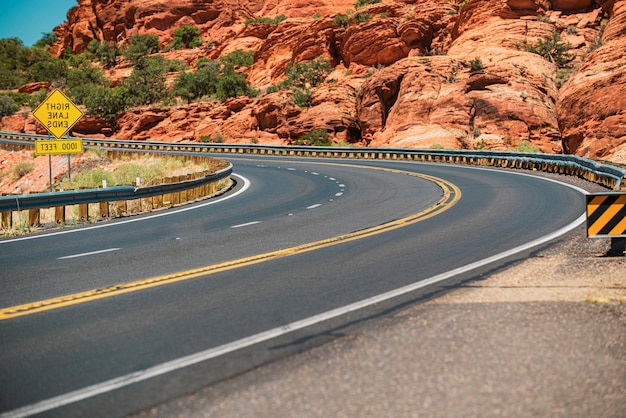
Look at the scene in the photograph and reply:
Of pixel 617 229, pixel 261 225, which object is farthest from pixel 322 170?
pixel 617 229

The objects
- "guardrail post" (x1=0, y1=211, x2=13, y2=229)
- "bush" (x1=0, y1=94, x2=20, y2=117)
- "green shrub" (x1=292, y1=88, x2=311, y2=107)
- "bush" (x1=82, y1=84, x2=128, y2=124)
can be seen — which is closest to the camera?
"guardrail post" (x1=0, y1=211, x2=13, y2=229)

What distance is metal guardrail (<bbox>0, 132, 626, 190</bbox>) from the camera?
65.9 ft

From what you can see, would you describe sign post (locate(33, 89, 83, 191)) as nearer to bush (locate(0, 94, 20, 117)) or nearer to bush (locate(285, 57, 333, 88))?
bush (locate(285, 57, 333, 88))

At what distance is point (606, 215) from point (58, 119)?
14208 millimetres

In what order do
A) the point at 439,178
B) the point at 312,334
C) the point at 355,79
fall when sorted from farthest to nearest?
the point at 355,79, the point at 439,178, the point at 312,334

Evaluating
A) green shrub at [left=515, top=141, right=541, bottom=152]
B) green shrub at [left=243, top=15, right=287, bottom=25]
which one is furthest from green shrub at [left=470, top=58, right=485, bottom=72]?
green shrub at [left=243, top=15, right=287, bottom=25]

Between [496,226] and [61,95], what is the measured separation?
12448mm

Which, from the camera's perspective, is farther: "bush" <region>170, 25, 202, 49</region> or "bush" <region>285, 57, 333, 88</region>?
"bush" <region>170, 25, 202, 49</region>

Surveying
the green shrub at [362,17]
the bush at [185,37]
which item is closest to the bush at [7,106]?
the bush at [185,37]

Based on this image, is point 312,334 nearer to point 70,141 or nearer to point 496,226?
point 496,226

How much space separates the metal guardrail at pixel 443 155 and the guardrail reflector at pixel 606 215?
831 centimetres

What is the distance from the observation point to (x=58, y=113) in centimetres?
1625

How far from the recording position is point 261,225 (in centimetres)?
1196

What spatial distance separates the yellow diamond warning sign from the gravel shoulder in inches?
533
